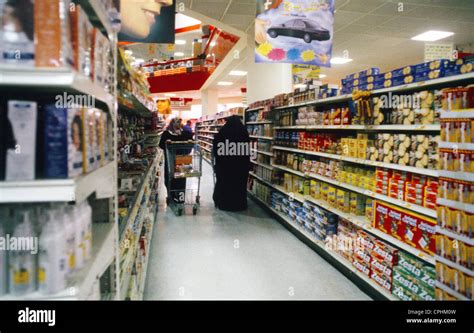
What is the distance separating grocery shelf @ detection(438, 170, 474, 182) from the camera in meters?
2.32

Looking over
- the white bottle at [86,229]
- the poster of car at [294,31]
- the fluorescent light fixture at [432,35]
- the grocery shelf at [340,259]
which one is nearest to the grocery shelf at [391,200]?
the grocery shelf at [340,259]

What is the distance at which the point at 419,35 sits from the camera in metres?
8.12

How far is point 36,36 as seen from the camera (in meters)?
1.11

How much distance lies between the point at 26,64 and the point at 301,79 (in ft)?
31.1

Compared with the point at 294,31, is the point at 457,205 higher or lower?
lower

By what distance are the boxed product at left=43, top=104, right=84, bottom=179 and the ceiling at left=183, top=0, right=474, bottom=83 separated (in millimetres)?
5927

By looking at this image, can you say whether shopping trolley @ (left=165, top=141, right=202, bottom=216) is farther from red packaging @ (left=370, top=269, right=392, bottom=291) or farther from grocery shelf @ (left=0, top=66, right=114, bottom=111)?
grocery shelf @ (left=0, top=66, right=114, bottom=111)

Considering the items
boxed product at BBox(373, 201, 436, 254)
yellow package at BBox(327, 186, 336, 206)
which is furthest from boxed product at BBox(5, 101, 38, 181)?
yellow package at BBox(327, 186, 336, 206)

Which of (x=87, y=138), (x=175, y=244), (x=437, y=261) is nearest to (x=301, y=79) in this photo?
(x=175, y=244)

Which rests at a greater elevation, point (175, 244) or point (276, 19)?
point (276, 19)

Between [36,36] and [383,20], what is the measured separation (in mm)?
7481

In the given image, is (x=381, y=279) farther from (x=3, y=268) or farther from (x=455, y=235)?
(x=3, y=268)

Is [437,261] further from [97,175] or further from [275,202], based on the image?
[275,202]

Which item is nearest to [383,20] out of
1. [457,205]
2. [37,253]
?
[457,205]
